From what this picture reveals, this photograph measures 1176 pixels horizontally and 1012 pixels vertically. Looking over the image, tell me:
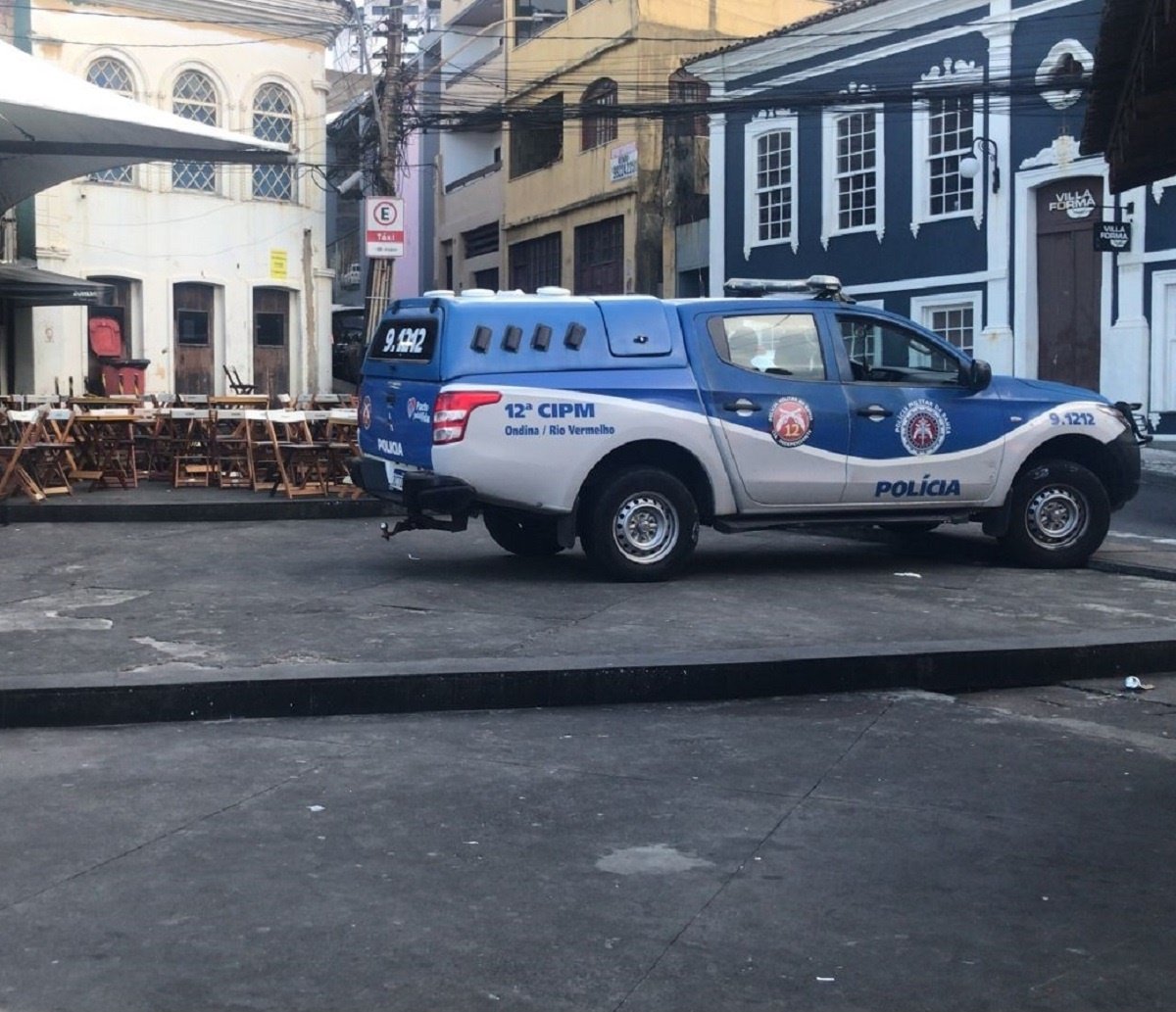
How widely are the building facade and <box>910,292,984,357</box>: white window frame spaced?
11239mm

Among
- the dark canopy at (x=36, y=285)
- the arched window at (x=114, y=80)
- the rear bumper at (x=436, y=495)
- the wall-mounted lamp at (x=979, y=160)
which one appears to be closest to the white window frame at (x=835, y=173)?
the wall-mounted lamp at (x=979, y=160)

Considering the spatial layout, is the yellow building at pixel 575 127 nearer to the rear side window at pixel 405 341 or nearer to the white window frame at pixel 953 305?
the white window frame at pixel 953 305

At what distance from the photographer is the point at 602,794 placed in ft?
18.7

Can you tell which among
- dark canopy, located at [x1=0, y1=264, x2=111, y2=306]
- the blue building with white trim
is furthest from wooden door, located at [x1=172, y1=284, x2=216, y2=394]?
the blue building with white trim

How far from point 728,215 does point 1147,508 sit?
17120 mm

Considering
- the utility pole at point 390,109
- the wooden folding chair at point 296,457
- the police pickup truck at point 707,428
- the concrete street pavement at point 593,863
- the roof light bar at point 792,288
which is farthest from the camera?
the utility pole at point 390,109

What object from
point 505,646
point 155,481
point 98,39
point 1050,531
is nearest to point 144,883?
point 505,646

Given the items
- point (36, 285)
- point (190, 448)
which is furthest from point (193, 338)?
point (190, 448)

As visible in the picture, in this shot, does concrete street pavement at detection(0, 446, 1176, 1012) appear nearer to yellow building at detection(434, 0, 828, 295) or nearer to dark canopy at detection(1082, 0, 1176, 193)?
dark canopy at detection(1082, 0, 1176, 193)

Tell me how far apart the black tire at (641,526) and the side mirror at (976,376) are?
6.81 feet

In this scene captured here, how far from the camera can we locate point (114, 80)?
28.8 m

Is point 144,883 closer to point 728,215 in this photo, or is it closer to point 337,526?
point 337,526

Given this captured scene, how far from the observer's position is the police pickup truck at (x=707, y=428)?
10289mm

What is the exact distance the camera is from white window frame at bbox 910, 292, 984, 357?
26.7 meters
